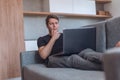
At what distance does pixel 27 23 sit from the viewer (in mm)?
3680

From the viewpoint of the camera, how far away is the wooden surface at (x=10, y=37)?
2.88 meters

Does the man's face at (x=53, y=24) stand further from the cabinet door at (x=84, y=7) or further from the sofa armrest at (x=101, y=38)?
the cabinet door at (x=84, y=7)

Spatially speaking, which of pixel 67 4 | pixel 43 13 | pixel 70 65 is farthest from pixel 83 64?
pixel 67 4

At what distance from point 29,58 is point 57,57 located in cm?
37

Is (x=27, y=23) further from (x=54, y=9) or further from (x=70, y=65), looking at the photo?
(x=70, y=65)

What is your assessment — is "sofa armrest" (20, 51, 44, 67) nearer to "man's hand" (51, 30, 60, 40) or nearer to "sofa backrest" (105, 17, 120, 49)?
"man's hand" (51, 30, 60, 40)

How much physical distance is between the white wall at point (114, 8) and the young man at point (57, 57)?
90.3 inches

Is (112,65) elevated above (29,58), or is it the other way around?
(112,65)

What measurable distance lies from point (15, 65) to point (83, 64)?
5.29ft

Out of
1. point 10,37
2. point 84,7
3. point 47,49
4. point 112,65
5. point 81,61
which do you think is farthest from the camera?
point 84,7

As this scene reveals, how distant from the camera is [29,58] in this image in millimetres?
2104

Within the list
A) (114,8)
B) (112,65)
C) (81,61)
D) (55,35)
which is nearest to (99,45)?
(81,61)

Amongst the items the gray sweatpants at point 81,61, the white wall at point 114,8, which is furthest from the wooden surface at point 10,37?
the white wall at point 114,8

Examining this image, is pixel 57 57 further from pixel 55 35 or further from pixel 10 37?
pixel 10 37
